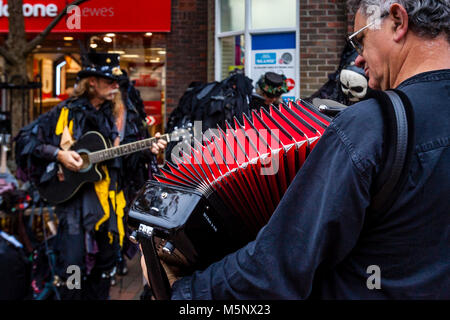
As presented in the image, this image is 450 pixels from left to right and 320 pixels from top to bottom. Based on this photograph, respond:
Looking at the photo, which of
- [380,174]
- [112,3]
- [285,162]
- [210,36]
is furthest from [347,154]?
[112,3]

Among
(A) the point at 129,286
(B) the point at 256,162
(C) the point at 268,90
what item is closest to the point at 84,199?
(A) the point at 129,286

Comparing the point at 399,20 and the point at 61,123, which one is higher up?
the point at 399,20

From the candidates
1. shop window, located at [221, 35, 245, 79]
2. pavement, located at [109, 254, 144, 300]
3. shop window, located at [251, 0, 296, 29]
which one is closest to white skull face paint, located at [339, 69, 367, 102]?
pavement, located at [109, 254, 144, 300]

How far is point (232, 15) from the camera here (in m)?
7.23

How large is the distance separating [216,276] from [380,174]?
18.2 inches

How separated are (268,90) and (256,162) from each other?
3593mm

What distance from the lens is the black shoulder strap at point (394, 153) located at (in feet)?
3.17

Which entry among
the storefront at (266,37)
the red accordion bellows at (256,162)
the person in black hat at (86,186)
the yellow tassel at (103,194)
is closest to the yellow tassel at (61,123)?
the person in black hat at (86,186)

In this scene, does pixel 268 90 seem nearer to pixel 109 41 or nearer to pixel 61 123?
pixel 61 123

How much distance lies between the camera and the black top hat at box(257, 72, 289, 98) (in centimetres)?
464

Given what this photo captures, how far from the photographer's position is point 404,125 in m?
0.97

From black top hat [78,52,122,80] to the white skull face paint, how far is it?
2.05m

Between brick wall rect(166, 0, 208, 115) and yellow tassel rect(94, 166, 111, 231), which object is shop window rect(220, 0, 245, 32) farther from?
yellow tassel rect(94, 166, 111, 231)
